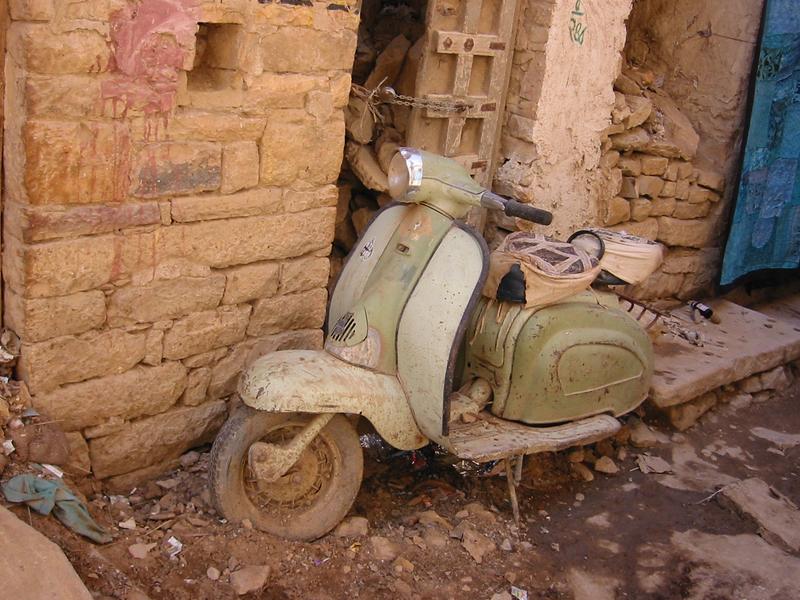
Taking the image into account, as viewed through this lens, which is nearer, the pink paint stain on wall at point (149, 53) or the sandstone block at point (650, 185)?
the pink paint stain on wall at point (149, 53)

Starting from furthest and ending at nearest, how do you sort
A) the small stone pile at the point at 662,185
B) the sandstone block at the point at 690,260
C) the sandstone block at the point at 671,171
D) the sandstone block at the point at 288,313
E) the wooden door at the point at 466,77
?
the sandstone block at the point at 690,260 → the sandstone block at the point at 671,171 → the small stone pile at the point at 662,185 → the wooden door at the point at 466,77 → the sandstone block at the point at 288,313

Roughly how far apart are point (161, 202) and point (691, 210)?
4074 mm

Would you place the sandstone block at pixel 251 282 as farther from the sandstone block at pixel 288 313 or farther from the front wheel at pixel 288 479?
the front wheel at pixel 288 479

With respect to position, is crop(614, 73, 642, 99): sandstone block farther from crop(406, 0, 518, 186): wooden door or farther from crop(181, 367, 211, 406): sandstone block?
crop(181, 367, 211, 406): sandstone block

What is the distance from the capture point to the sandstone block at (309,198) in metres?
4.05

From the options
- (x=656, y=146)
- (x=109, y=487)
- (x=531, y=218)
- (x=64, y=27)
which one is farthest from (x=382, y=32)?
(x=109, y=487)

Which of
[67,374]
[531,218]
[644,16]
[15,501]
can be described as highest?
[644,16]

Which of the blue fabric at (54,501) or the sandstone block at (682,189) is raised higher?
the sandstone block at (682,189)

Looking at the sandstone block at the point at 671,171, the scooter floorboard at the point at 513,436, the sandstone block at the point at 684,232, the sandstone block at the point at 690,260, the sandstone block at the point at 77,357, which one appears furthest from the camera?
the sandstone block at the point at 690,260

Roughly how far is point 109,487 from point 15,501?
72cm

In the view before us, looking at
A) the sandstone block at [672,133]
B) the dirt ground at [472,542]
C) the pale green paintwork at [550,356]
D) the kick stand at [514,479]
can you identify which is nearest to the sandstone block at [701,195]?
the sandstone block at [672,133]

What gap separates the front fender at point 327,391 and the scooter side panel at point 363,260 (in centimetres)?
40

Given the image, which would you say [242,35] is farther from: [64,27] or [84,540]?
[84,540]

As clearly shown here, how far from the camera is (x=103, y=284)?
354cm
